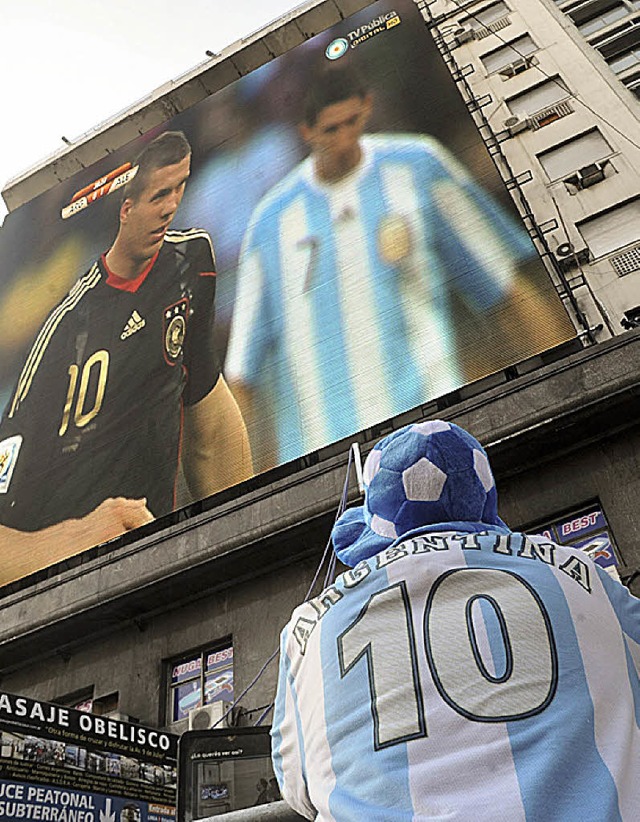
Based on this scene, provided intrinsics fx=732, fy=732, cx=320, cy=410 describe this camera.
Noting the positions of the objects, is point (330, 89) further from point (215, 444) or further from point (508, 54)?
point (215, 444)

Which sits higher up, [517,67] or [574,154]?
[517,67]

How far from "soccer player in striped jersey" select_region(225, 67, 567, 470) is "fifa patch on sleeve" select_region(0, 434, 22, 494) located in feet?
18.4

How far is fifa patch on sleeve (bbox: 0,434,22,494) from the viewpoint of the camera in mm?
15977

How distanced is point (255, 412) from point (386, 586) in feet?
38.0

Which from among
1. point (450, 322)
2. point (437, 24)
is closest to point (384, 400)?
point (450, 322)

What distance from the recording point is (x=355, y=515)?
8.84ft

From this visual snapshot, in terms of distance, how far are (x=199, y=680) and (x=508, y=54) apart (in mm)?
19423

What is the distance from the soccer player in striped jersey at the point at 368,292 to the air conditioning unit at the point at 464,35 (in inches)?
312

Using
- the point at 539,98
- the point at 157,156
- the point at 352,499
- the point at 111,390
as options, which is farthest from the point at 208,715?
the point at 157,156

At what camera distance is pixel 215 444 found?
13430 mm

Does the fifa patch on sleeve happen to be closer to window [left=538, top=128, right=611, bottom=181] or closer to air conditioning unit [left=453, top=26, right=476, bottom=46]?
window [left=538, top=128, right=611, bottom=181]

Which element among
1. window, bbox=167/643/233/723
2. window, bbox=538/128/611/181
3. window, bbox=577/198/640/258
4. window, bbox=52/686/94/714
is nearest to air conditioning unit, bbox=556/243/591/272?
window, bbox=577/198/640/258

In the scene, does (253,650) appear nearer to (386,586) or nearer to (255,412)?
(255,412)

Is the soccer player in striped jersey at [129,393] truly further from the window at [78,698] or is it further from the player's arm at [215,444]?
the window at [78,698]
